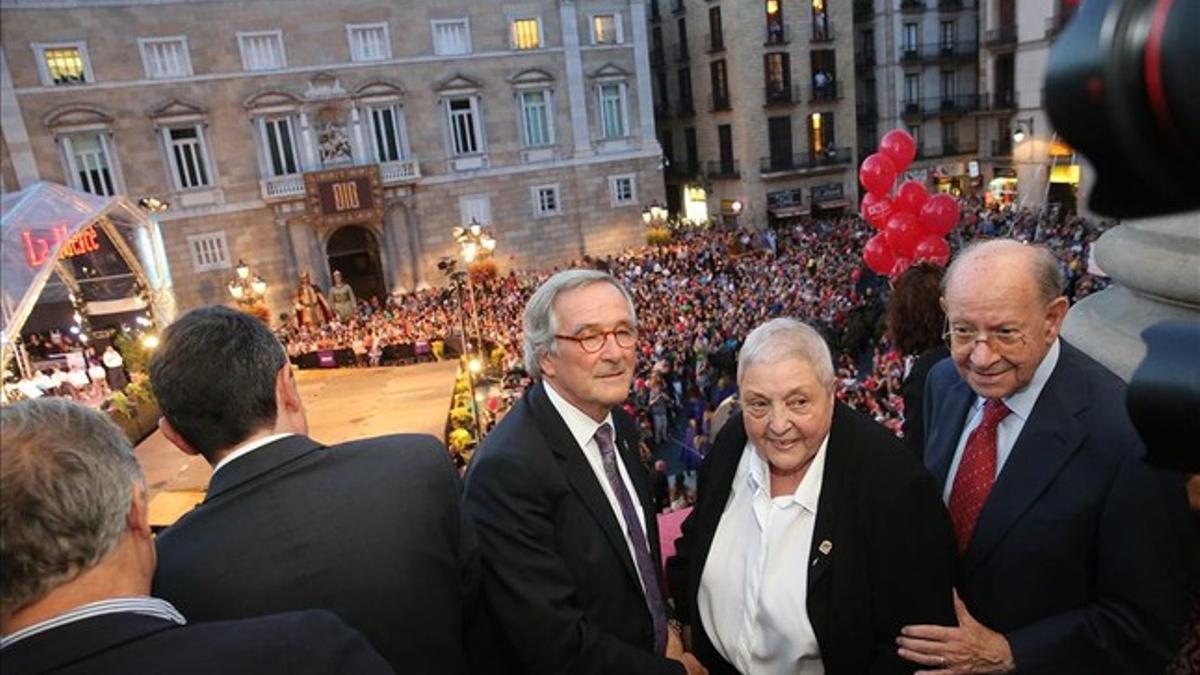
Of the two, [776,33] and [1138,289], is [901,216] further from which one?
[776,33]

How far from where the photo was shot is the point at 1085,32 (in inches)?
32.2

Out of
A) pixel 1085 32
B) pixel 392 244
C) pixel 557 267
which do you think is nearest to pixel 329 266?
pixel 392 244

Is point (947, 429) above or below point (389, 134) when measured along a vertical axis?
below

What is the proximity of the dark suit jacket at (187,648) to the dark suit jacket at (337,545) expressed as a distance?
0.36 meters

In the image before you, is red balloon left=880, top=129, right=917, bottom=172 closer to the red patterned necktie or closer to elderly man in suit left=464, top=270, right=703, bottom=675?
the red patterned necktie

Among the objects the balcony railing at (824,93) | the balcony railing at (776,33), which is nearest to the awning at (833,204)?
the balcony railing at (824,93)

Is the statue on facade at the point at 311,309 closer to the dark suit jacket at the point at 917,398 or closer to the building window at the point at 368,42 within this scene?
the building window at the point at 368,42

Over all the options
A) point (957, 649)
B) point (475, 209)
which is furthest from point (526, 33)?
point (957, 649)

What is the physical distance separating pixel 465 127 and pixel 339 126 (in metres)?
3.96

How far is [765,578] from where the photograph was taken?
2072 millimetres

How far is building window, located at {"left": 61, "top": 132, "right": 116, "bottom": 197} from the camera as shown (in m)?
20.3

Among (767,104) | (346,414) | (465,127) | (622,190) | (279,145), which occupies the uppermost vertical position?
(767,104)

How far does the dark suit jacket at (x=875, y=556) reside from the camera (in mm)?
1959

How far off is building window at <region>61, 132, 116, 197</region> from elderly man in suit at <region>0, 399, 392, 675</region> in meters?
23.5
